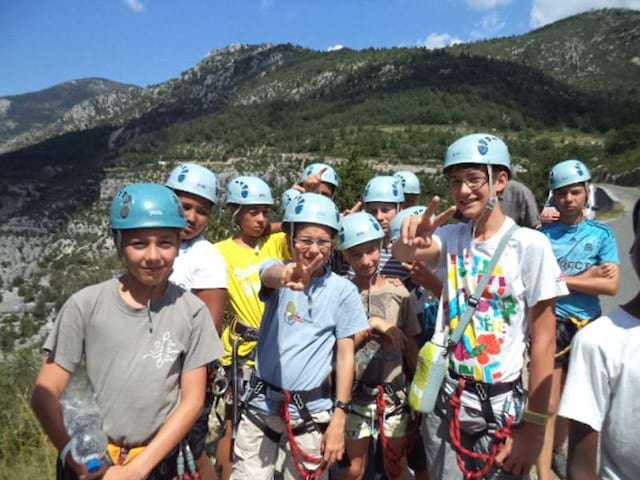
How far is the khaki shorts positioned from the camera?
3381mm

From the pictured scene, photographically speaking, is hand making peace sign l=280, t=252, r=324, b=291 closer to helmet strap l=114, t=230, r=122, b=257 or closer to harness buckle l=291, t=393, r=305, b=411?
harness buckle l=291, t=393, r=305, b=411

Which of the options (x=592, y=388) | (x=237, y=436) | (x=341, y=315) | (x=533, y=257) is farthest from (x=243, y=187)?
(x=592, y=388)

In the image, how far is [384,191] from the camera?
16.3 feet

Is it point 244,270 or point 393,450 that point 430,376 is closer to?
point 393,450

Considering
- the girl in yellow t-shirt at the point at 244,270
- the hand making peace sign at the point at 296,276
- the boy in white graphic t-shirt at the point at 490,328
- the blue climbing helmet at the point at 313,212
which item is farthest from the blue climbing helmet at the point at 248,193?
the boy in white graphic t-shirt at the point at 490,328

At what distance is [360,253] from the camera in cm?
360

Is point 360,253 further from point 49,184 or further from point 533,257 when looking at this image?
point 49,184

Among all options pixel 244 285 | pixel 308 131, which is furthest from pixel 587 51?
pixel 244 285

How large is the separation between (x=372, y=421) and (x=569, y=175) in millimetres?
2447

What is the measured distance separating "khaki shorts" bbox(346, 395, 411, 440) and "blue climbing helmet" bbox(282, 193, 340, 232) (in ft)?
4.05

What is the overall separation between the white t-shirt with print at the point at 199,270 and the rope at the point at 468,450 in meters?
1.57

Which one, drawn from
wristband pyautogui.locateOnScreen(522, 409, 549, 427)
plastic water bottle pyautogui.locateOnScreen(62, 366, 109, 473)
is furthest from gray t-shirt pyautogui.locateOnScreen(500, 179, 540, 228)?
plastic water bottle pyautogui.locateOnScreen(62, 366, 109, 473)

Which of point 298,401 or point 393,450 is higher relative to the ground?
point 298,401

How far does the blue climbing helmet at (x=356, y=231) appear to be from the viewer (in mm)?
3539
